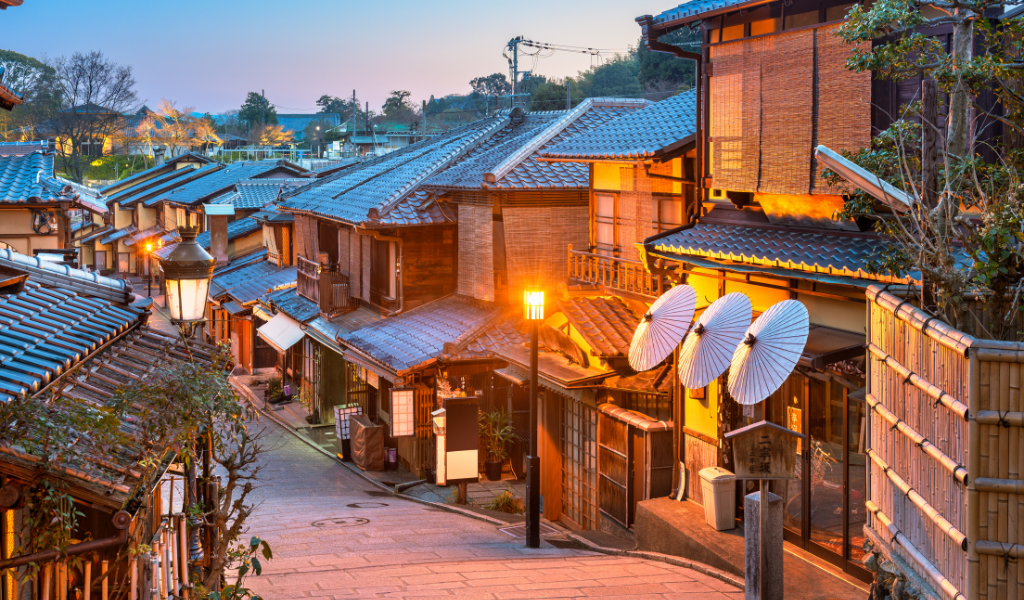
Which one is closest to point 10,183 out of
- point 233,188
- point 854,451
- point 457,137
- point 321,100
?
point 457,137

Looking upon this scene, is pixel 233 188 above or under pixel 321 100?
under

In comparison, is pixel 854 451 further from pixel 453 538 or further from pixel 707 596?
pixel 453 538

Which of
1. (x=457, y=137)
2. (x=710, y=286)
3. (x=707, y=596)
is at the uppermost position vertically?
(x=457, y=137)

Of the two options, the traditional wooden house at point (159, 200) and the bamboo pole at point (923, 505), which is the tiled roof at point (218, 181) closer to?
the traditional wooden house at point (159, 200)

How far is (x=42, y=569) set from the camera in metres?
6.34

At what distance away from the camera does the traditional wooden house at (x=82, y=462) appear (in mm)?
6031

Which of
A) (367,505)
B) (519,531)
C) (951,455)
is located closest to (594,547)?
(519,531)

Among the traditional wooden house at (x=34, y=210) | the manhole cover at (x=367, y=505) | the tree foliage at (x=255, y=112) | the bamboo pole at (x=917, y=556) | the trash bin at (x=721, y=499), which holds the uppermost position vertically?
the tree foliage at (x=255, y=112)

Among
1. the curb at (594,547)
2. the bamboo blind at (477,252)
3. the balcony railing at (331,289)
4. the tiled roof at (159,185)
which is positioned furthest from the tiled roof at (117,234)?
the bamboo blind at (477,252)

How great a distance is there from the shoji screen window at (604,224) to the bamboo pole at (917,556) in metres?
11.8

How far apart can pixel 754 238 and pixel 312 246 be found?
19607mm

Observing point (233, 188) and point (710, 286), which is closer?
point (710, 286)

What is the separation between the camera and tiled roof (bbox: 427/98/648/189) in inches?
839

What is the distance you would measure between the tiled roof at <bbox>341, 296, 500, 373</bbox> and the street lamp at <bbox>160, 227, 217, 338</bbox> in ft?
33.6
